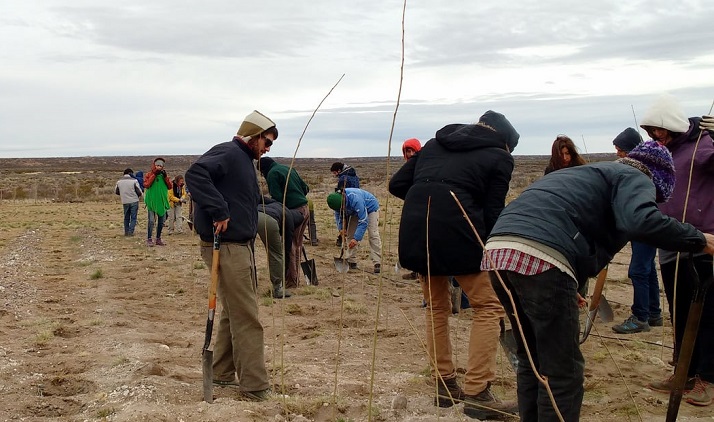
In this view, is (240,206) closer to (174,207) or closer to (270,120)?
(270,120)

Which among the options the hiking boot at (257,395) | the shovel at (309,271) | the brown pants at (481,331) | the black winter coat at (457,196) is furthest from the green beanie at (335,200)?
the brown pants at (481,331)

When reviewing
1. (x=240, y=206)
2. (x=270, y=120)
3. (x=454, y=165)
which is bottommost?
(x=240, y=206)

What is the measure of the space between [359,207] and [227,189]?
483cm

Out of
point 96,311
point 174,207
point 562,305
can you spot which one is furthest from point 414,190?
point 174,207

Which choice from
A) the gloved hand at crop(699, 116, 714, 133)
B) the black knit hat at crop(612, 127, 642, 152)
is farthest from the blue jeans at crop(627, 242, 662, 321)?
the gloved hand at crop(699, 116, 714, 133)

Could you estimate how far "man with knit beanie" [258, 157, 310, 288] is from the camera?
26.7 feet

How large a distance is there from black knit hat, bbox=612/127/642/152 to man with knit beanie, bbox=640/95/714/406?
121 centimetres

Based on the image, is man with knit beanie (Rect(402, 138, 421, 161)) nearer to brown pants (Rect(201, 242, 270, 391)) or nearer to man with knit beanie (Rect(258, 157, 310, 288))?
man with knit beanie (Rect(258, 157, 310, 288))

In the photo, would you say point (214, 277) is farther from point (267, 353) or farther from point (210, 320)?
point (267, 353)

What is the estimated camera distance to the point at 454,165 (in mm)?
3961

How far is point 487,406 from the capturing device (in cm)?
390

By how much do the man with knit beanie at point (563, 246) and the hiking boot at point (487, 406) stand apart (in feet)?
3.05

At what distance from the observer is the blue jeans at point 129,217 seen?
607 inches

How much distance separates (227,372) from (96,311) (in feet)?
10.3
